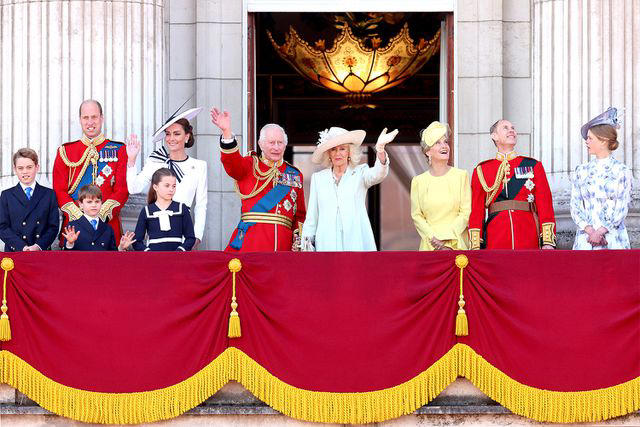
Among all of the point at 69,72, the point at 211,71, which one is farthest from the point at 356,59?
the point at 69,72

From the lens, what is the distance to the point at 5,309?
1087 cm

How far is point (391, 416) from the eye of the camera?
35.2ft

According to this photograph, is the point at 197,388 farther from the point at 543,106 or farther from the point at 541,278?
the point at 543,106

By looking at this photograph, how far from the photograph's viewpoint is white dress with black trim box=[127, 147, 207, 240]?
491 inches

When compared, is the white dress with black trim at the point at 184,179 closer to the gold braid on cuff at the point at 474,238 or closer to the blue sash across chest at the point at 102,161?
the blue sash across chest at the point at 102,161

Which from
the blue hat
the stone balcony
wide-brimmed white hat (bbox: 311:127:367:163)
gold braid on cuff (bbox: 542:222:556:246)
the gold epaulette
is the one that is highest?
the blue hat

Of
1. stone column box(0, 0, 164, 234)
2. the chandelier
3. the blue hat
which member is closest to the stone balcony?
the blue hat

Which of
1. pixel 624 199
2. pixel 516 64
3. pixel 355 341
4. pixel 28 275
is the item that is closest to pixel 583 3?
pixel 516 64

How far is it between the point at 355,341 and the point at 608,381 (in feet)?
5.93

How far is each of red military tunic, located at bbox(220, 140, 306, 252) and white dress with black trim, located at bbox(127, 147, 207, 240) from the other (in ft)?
1.26

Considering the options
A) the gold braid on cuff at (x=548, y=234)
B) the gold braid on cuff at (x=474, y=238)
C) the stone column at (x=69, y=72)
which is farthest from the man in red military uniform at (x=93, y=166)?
the gold braid on cuff at (x=548, y=234)

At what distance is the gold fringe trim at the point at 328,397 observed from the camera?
1074 centimetres

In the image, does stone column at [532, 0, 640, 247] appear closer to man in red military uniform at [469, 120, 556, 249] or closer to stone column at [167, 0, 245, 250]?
man in red military uniform at [469, 120, 556, 249]

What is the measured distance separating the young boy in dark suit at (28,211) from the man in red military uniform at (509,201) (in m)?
3.37
